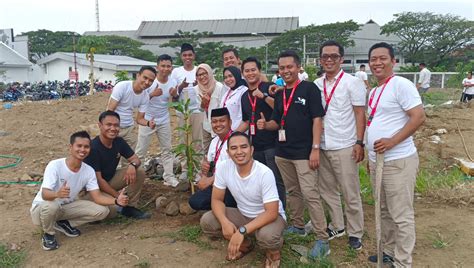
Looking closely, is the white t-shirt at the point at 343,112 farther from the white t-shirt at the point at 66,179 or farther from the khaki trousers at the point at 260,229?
the white t-shirt at the point at 66,179

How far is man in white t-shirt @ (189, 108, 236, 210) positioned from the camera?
166 inches

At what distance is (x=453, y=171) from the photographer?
691 centimetres

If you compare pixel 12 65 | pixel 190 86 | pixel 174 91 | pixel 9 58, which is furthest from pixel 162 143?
pixel 9 58

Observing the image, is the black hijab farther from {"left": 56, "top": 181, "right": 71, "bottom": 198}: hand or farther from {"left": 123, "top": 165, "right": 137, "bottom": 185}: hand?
→ {"left": 56, "top": 181, "right": 71, "bottom": 198}: hand

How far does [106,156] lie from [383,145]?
121 inches

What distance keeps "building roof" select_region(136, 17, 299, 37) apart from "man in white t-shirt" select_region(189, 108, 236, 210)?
58978 millimetres

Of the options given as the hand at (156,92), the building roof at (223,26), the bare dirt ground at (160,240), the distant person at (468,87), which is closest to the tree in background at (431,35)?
the building roof at (223,26)

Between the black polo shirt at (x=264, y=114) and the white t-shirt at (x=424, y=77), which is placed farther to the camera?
the white t-shirt at (x=424, y=77)

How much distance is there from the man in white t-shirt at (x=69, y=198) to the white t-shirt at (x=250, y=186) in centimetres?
125

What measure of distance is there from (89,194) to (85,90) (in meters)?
21.0

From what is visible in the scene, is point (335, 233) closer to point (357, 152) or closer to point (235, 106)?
point (357, 152)

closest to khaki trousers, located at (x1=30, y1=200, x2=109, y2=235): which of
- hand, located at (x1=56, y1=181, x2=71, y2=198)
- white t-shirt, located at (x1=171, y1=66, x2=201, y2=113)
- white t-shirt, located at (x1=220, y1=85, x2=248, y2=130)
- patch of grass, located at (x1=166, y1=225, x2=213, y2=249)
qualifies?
hand, located at (x1=56, y1=181, x2=71, y2=198)

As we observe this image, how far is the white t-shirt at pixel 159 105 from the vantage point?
5.83 metres

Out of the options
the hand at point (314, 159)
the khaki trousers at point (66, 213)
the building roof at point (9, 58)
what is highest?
the building roof at point (9, 58)
